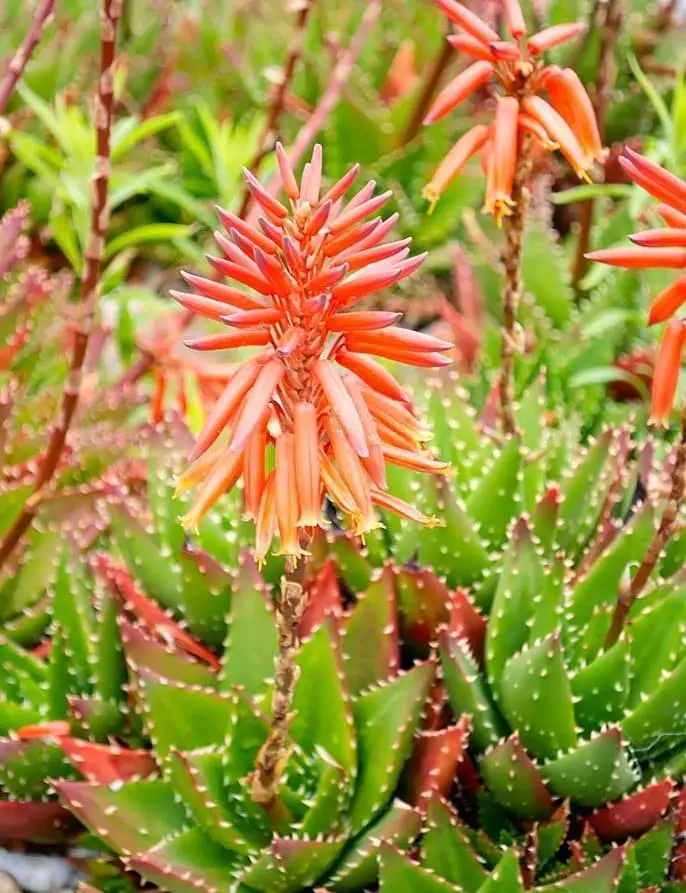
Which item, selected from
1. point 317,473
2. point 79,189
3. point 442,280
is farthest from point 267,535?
point 442,280

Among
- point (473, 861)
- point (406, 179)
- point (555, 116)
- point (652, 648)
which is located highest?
point (406, 179)

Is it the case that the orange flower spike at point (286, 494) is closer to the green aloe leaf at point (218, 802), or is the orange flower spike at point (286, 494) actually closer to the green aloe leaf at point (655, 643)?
the green aloe leaf at point (218, 802)

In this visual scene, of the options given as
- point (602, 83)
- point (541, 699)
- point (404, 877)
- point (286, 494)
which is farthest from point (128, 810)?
point (602, 83)

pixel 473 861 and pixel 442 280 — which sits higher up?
pixel 442 280

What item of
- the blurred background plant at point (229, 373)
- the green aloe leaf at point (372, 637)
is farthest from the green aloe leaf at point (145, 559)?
the green aloe leaf at point (372, 637)

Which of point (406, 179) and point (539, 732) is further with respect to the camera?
point (406, 179)

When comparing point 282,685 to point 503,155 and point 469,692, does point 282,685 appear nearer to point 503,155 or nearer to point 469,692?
point 469,692

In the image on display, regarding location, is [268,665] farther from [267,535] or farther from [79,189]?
[79,189]
